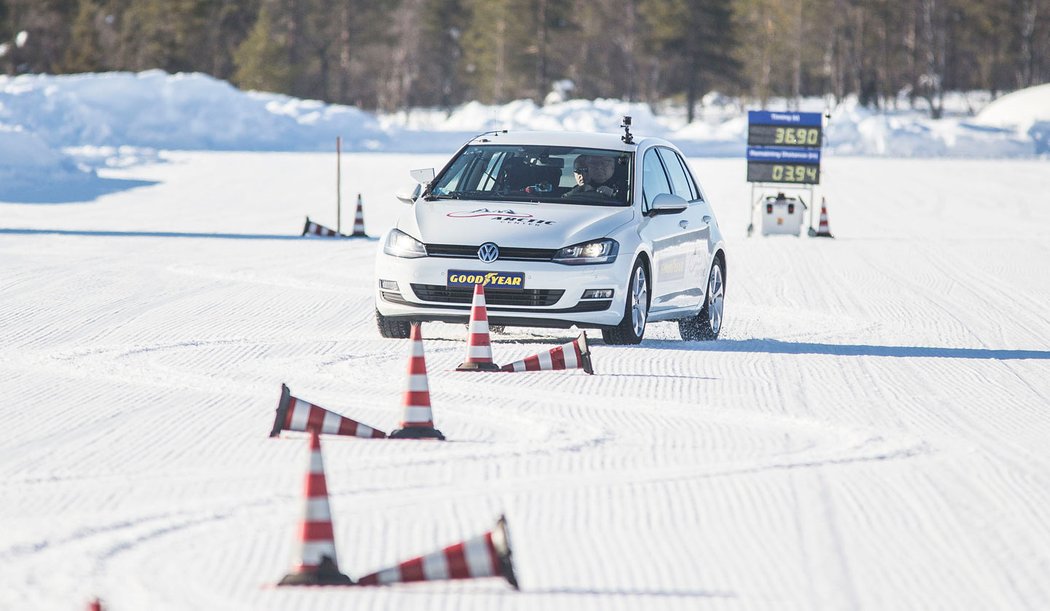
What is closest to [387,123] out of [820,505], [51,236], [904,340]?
[51,236]

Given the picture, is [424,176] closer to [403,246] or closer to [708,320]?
[403,246]

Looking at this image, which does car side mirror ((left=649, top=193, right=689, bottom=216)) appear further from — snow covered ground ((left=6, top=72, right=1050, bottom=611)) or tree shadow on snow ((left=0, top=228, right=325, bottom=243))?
tree shadow on snow ((left=0, top=228, right=325, bottom=243))

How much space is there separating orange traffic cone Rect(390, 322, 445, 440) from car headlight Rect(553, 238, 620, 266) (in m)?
3.36

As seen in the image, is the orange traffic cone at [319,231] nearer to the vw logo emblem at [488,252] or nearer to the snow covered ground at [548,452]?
the snow covered ground at [548,452]

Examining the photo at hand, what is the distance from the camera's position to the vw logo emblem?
11172 millimetres

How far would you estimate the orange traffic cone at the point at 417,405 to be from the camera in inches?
311

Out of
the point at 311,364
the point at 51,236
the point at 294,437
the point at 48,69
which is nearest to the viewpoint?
the point at 294,437

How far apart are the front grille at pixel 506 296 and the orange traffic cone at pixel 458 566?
5.96m

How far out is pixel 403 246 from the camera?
11.5 m

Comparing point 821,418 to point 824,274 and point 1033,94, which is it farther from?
point 1033,94

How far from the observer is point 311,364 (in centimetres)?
1064

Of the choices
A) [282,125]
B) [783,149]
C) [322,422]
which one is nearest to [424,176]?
[322,422]

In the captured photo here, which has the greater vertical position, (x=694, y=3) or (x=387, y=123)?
(x=694, y=3)

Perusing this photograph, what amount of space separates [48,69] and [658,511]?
104918mm
